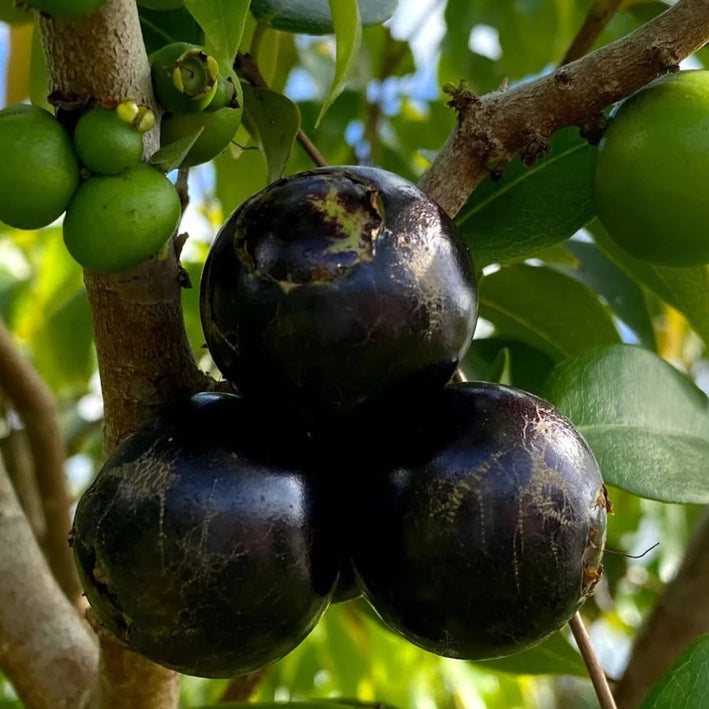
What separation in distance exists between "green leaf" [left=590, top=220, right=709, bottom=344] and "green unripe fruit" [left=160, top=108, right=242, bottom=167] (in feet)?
1.90

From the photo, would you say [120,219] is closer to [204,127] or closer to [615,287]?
[204,127]

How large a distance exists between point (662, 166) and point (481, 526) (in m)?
0.34

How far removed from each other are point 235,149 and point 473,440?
49cm

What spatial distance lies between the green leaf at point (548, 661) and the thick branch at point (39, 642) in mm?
523

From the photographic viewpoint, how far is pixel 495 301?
1.31 m

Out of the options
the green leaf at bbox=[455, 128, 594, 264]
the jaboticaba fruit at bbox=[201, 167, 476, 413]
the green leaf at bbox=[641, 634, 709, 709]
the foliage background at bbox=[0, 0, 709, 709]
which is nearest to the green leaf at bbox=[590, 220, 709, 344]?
the foliage background at bbox=[0, 0, 709, 709]

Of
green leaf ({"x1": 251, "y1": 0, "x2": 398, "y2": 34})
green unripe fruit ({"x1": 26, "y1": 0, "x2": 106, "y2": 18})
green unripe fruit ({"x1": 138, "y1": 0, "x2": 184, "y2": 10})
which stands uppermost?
green unripe fruit ({"x1": 26, "y1": 0, "x2": 106, "y2": 18})

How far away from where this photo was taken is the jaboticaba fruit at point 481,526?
67 centimetres

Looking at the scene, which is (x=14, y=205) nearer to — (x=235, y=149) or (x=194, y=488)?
(x=194, y=488)

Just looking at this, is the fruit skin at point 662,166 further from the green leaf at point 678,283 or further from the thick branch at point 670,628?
the thick branch at point 670,628

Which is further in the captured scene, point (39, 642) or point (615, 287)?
point (615, 287)

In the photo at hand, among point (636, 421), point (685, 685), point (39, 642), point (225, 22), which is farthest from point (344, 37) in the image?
point (39, 642)

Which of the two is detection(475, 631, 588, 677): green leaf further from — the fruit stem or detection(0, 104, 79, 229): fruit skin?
detection(0, 104, 79, 229): fruit skin

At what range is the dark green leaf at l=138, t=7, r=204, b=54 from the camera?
947mm
